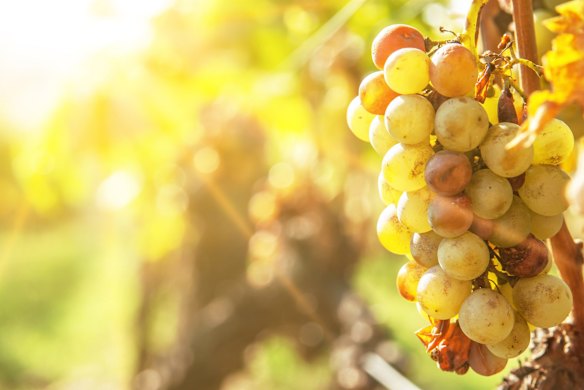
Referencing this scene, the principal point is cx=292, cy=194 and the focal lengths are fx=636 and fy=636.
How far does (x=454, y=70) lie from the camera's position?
346mm

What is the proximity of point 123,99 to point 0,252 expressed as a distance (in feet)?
24.5

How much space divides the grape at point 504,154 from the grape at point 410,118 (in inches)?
1.4

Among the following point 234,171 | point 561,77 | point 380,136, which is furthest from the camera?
point 234,171

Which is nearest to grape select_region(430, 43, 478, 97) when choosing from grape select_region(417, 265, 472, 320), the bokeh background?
grape select_region(417, 265, 472, 320)

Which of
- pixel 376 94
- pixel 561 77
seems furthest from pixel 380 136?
pixel 561 77

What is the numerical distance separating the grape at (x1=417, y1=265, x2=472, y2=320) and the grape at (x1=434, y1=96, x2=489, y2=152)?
0.25ft

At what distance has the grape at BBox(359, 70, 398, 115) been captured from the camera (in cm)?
39

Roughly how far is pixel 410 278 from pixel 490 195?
0.09 meters

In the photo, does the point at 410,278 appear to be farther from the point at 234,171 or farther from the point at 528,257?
the point at 234,171

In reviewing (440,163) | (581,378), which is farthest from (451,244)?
(581,378)

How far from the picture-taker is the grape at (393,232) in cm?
41

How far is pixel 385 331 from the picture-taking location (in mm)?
1124

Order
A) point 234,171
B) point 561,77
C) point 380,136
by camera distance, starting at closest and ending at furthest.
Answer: point 561,77 < point 380,136 < point 234,171

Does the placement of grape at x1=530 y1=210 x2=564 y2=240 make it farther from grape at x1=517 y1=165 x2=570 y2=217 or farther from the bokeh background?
the bokeh background
